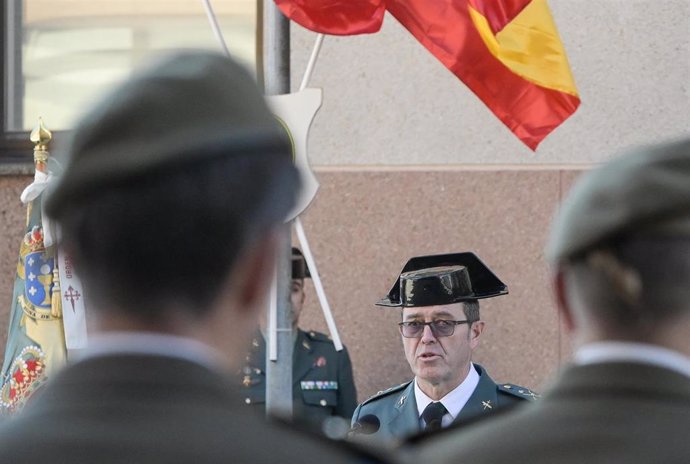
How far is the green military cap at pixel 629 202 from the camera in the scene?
6.24ft

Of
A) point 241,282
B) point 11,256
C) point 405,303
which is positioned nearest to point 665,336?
point 241,282

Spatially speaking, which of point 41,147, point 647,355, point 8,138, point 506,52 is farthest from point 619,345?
point 8,138

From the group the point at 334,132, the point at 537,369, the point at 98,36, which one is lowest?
the point at 537,369

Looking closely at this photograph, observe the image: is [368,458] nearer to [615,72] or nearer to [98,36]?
[615,72]

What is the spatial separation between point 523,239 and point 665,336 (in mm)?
4603

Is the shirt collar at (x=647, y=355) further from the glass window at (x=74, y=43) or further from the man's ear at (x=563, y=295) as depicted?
the glass window at (x=74, y=43)

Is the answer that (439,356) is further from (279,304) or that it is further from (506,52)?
(506,52)

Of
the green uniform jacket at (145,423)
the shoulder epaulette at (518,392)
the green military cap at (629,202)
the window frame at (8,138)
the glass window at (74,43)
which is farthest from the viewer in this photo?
the glass window at (74,43)

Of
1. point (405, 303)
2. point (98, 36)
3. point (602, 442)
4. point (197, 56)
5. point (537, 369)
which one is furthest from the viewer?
point (98, 36)

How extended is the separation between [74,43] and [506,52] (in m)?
2.43

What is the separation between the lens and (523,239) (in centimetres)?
644

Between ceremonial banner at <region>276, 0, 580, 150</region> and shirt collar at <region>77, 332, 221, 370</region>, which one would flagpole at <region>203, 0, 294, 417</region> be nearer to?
ceremonial banner at <region>276, 0, 580, 150</region>

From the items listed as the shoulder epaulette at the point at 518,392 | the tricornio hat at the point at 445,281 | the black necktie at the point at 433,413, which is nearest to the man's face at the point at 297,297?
the tricornio hat at the point at 445,281

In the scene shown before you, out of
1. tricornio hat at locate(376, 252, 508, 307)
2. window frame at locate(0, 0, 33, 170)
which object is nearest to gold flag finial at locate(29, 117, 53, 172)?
window frame at locate(0, 0, 33, 170)
